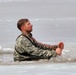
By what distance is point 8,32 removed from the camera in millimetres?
7715

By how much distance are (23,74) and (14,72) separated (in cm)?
14

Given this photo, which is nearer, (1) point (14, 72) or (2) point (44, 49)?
(1) point (14, 72)

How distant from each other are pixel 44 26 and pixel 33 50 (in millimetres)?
2715

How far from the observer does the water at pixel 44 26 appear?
4.94 meters

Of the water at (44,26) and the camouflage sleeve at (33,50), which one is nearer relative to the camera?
the water at (44,26)

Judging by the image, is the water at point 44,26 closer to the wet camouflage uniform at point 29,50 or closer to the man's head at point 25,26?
the wet camouflage uniform at point 29,50

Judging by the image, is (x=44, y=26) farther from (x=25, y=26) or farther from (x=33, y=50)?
(x=33, y=50)

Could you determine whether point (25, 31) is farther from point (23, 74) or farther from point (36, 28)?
point (36, 28)

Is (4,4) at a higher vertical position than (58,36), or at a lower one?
higher

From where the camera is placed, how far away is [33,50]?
17.0 feet

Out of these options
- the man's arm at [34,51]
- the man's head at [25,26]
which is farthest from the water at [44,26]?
the man's head at [25,26]

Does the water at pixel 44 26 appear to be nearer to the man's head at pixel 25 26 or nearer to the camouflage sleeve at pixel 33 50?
the camouflage sleeve at pixel 33 50

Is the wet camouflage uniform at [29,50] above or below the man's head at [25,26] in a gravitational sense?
below

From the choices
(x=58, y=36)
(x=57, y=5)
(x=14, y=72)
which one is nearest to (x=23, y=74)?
(x=14, y=72)
